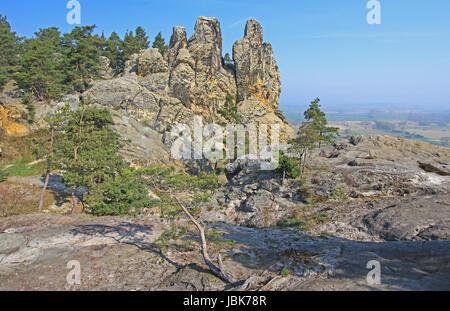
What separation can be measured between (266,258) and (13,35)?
9465cm

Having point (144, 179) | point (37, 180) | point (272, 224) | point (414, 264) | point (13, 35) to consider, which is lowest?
point (272, 224)

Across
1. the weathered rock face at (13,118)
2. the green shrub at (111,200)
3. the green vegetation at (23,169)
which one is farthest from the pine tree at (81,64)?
the green shrub at (111,200)

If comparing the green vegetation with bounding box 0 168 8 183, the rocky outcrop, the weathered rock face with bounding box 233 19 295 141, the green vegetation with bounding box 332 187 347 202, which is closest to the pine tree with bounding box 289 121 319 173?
the rocky outcrop

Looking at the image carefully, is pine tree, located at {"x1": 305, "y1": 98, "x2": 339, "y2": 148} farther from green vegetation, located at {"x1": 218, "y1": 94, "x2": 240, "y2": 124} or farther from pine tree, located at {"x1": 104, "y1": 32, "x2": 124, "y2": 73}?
pine tree, located at {"x1": 104, "y1": 32, "x2": 124, "y2": 73}

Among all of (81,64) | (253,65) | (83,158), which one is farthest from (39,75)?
(253,65)

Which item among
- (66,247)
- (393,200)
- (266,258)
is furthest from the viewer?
(393,200)

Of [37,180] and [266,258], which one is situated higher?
[37,180]

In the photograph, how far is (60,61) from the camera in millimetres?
49844

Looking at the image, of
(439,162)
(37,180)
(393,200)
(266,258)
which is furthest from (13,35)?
(439,162)

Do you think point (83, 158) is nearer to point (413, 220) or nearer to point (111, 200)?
point (111, 200)

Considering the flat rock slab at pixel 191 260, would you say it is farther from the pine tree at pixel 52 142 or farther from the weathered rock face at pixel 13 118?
the weathered rock face at pixel 13 118

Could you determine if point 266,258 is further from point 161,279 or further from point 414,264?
point 414,264

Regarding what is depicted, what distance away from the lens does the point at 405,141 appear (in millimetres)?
38719
